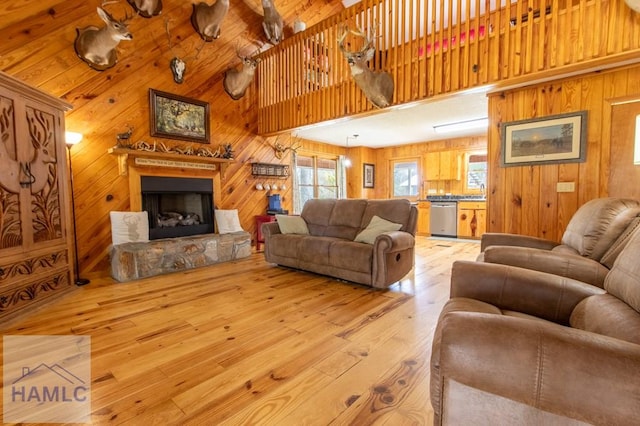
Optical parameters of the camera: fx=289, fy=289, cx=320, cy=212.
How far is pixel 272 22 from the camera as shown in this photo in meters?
4.68

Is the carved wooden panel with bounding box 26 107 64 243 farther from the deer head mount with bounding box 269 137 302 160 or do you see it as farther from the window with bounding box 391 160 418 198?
the window with bounding box 391 160 418 198

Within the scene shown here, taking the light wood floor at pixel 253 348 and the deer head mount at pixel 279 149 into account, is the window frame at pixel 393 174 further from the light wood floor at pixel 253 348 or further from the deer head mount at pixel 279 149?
the light wood floor at pixel 253 348

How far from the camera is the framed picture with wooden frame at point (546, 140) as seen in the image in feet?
10.5

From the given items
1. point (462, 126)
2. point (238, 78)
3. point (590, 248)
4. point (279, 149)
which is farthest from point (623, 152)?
point (238, 78)

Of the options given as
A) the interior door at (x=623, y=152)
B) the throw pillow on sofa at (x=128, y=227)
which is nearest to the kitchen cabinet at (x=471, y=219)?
the interior door at (x=623, y=152)

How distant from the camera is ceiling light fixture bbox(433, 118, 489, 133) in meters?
5.44

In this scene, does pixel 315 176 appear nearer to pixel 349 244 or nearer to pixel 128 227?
pixel 349 244

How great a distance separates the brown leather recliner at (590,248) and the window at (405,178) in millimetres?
5958

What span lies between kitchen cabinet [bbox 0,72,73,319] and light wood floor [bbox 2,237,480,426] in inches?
9.4

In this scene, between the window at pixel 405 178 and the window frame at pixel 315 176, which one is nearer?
the window frame at pixel 315 176

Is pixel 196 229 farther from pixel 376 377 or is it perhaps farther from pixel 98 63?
pixel 376 377

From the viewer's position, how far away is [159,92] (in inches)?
163

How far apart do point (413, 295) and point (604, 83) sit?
3.00m

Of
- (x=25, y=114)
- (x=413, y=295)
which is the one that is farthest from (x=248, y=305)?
(x=25, y=114)
